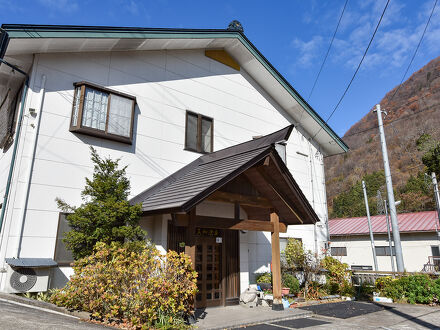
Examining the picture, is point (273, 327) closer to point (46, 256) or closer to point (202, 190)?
point (202, 190)

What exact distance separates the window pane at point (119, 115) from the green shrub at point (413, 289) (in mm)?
10934

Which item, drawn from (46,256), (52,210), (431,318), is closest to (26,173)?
(52,210)

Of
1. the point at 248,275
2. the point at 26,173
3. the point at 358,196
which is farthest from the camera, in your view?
the point at 358,196

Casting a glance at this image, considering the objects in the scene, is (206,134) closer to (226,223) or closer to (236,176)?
(236,176)

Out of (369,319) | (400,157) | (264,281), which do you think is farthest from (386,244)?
(400,157)

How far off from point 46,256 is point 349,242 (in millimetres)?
25054

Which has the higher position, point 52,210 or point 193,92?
point 193,92

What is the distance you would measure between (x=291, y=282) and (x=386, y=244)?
56.9 feet

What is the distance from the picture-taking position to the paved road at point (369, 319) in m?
7.50

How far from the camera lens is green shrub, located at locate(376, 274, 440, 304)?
10758 mm

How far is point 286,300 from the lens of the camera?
999 cm

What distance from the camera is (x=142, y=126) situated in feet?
33.6

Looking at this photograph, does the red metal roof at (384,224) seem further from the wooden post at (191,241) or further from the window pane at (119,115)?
the window pane at (119,115)

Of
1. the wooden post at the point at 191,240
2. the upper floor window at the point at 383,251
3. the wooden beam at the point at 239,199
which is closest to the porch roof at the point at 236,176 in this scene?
the wooden beam at the point at 239,199
